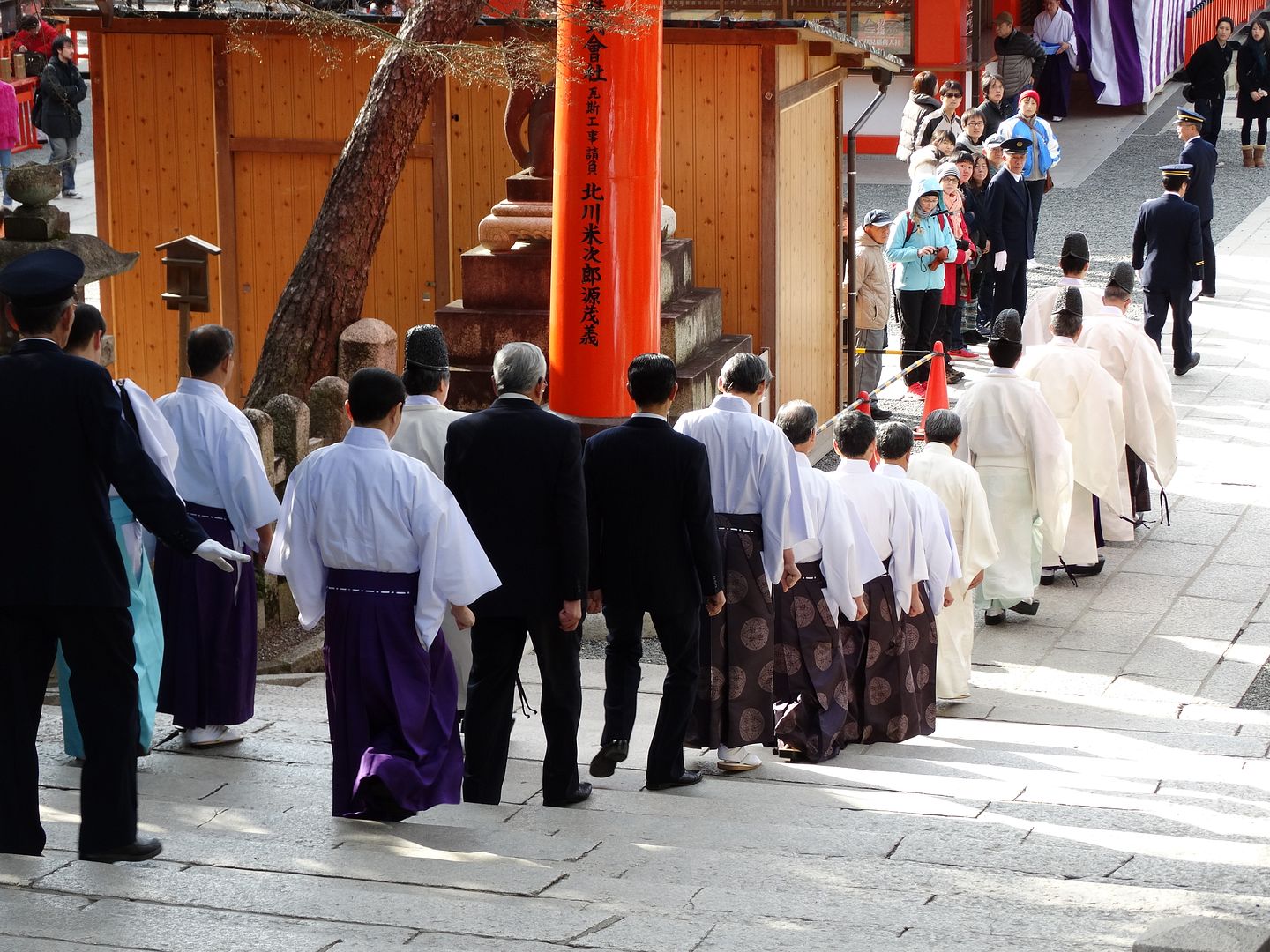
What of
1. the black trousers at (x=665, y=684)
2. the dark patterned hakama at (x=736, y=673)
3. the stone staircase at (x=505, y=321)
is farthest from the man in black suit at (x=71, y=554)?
the stone staircase at (x=505, y=321)

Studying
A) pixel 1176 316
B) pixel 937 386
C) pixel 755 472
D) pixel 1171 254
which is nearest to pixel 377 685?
pixel 755 472

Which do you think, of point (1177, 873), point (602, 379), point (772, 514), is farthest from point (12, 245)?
point (1177, 873)

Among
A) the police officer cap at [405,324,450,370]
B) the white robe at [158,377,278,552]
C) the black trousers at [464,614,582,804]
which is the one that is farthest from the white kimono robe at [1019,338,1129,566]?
the white robe at [158,377,278,552]

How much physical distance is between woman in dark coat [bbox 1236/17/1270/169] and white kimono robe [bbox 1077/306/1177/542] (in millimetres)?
12426

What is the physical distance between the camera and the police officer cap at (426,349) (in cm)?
588

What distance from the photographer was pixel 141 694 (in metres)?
5.59

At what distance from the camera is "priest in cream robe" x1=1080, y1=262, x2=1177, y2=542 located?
10.5 metres

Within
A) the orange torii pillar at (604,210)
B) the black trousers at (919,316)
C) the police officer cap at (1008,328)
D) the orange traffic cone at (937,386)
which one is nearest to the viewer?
the orange torii pillar at (604,210)

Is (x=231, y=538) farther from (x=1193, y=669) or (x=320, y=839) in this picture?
(x=1193, y=669)

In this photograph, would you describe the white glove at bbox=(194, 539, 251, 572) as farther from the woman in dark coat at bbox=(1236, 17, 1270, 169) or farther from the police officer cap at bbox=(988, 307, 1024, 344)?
the woman in dark coat at bbox=(1236, 17, 1270, 169)

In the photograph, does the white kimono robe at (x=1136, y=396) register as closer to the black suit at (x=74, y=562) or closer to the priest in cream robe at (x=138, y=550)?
the priest in cream robe at (x=138, y=550)

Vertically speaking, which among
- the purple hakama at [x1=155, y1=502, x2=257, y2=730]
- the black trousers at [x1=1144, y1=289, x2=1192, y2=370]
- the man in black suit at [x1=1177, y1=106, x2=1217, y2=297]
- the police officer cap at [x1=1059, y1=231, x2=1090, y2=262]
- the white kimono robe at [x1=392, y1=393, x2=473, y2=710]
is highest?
the man in black suit at [x1=1177, y1=106, x2=1217, y2=297]

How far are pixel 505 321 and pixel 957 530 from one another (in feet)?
10.2

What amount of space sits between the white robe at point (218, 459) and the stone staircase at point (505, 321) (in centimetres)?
410
